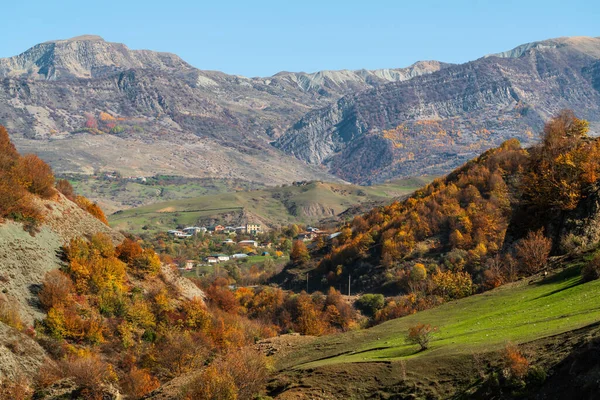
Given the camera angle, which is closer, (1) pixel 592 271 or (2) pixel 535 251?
(1) pixel 592 271

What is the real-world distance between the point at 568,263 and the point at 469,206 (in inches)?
3619

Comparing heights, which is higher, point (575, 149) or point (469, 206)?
point (575, 149)

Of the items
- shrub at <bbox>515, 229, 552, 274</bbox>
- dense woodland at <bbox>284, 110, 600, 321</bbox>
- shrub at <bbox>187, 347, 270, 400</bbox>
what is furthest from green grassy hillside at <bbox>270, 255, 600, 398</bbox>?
dense woodland at <bbox>284, 110, 600, 321</bbox>

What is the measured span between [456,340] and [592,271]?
9.39m

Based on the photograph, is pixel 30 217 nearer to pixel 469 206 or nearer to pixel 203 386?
pixel 203 386

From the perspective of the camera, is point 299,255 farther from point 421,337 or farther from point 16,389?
point 421,337

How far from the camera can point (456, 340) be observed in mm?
33875

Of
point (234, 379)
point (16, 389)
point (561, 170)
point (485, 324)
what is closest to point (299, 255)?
point (561, 170)

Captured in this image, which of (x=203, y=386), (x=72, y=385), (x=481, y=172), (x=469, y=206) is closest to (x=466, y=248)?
(x=469, y=206)

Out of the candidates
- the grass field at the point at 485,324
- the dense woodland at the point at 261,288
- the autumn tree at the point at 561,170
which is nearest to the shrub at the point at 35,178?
the dense woodland at the point at 261,288

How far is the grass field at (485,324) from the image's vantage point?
100 ft

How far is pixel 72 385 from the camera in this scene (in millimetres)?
48625

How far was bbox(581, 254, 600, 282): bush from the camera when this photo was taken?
122ft

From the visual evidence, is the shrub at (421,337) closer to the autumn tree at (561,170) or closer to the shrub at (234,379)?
the shrub at (234,379)
